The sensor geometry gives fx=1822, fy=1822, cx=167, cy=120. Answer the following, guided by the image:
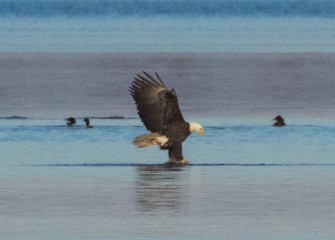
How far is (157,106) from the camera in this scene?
53.0 feet

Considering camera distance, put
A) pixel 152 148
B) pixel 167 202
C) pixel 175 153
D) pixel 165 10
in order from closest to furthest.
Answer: pixel 167 202 < pixel 175 153 < pixel 152 148 < pixel 165 10

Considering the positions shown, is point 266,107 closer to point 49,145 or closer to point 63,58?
point 49,145

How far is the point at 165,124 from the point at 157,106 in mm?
224

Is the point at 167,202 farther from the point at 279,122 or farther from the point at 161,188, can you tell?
the point at 279,122

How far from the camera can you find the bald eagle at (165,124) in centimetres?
1581

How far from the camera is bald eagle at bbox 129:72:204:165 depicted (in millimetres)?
15812

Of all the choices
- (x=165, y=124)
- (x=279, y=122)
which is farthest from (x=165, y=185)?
(x=279, y=122)

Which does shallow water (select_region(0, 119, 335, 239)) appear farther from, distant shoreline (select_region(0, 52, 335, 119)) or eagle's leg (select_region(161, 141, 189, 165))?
distant shoreline (select_region(0, 52, 335, 119))

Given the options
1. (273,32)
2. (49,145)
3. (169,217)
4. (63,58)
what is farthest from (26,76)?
(273,32)

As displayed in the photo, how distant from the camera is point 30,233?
37.5 ft

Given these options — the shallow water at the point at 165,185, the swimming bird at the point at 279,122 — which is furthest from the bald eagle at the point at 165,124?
the swimming bird at the point at 279,122

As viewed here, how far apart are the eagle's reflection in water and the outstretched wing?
0.51 meters

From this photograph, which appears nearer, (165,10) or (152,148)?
(152,148)

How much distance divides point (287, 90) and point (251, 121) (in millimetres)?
7007
